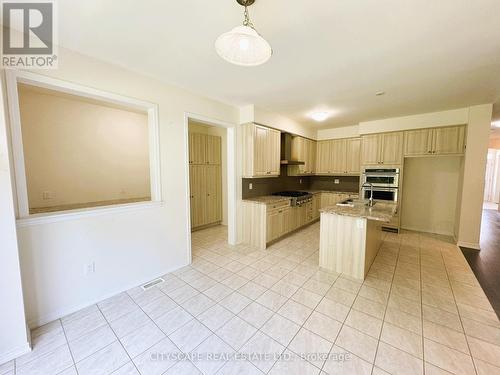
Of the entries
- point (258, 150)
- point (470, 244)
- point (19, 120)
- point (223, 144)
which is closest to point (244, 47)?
point (19, 120)

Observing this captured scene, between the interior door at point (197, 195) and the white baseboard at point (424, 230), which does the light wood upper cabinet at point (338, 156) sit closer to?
the white baseboard at point (424, 230)

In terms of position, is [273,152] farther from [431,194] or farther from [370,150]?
[431,194]

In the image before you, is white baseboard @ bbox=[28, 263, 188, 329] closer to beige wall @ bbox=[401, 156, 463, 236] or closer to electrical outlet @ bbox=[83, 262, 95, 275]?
electrical outlet @ bbox=[83, 262, 95, 275]

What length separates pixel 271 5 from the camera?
1.48 metres

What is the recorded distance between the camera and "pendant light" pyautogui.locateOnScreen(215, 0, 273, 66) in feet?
4.18

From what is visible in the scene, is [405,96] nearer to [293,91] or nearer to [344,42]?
[293,91]

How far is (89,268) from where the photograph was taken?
228 centimetres

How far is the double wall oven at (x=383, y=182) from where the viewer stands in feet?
15.1

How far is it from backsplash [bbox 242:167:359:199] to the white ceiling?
6.36 feet

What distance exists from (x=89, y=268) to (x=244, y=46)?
2.75 meters

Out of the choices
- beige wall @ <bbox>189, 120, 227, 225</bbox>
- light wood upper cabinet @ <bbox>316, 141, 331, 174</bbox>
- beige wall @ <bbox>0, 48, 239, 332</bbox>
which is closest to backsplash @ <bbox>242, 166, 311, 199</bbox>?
light wood upper cabinet @ <bbox>316, 141, 331, 174</bbox>

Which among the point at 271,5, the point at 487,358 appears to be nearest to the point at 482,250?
the point at 487,358

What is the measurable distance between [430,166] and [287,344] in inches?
213

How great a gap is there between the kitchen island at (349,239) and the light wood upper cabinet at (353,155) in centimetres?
267
